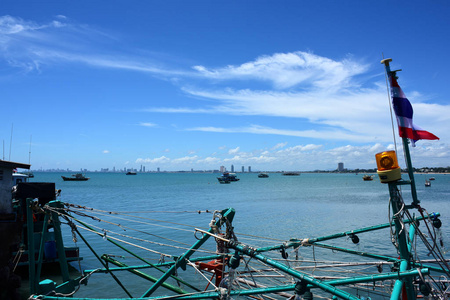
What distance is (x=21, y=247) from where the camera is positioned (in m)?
18.4

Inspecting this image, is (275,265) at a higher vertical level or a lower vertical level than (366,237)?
higher

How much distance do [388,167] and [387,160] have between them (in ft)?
0.54

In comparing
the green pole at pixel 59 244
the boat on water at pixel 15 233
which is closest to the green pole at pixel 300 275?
the green pole at pixel 59 244

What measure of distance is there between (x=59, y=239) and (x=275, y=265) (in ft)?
22.8

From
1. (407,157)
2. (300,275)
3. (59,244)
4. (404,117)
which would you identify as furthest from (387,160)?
(59,244)

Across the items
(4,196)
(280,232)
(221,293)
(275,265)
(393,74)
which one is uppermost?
(393,74)

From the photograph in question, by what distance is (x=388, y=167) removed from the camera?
764cm

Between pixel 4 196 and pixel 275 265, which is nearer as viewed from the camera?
pixel 275 265

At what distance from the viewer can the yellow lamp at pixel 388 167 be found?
297 inches

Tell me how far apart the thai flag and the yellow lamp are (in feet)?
2.99

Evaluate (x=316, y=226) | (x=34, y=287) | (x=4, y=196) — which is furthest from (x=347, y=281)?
(x=316, y=226)

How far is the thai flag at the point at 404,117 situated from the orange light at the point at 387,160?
0.88 metres

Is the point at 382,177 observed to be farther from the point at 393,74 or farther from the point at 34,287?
the point at 34,287

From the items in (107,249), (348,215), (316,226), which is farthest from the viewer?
(348,215)
